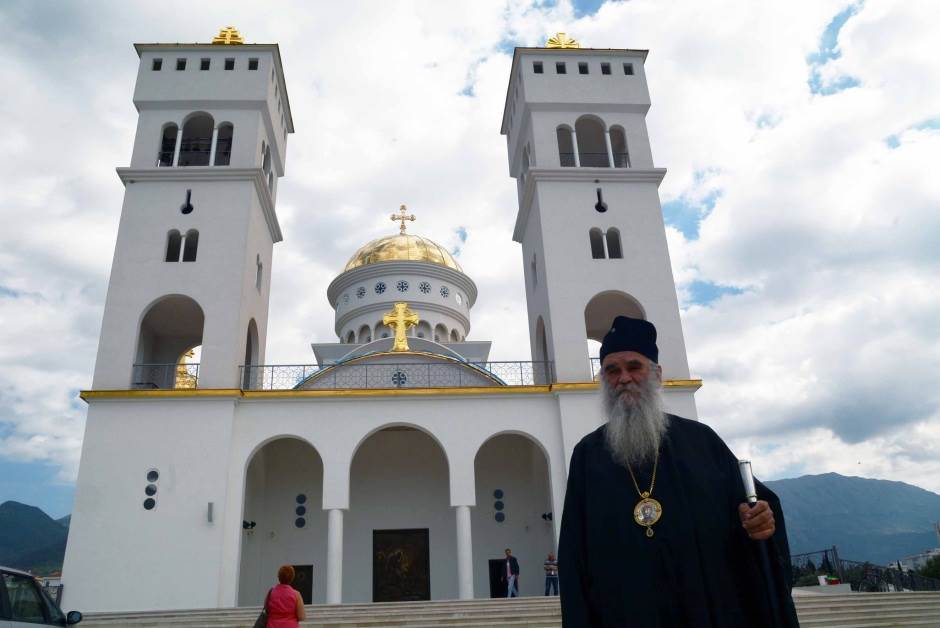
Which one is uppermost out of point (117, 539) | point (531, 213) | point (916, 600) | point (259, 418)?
point (531, 213)

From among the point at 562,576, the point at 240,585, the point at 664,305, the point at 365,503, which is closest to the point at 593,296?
the point at 664,305

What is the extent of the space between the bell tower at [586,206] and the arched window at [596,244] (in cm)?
3

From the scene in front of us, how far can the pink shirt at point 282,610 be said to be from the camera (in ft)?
22.5

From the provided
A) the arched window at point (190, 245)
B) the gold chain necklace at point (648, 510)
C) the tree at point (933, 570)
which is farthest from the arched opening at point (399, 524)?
the tree at point (933, 570)

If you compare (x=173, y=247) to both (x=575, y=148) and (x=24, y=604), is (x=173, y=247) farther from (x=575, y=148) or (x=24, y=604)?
(x=24, y=604)

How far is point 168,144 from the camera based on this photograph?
731 inches

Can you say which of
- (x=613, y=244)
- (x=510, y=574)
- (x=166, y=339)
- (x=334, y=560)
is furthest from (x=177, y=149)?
(x=510, y=574)

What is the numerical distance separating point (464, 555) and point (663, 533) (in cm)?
1195

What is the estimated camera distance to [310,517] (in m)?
17.5

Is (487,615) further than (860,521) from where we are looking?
No

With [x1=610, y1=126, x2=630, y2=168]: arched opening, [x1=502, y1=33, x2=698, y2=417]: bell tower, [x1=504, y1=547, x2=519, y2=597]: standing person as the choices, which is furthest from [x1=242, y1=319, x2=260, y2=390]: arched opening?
[x1=610, y1=126, x2=630, y2=168]: arched opening

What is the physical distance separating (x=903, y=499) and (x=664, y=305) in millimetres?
221400

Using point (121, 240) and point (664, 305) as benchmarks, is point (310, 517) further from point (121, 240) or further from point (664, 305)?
point (664, 305)

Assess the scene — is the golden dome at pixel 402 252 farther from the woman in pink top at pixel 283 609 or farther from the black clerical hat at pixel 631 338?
the black clerical hat at pixel 631 338
